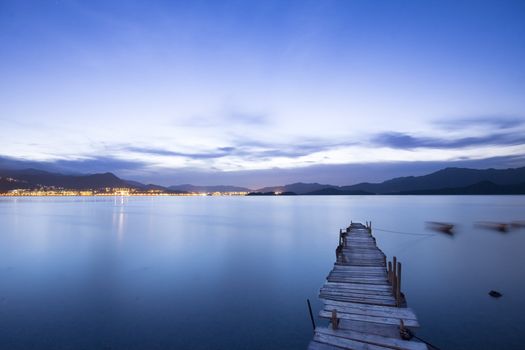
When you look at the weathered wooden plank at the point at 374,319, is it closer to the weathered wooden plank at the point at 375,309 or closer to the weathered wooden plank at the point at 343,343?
the weathered wooden plank at the point at 375,309

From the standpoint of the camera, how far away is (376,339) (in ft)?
35.3

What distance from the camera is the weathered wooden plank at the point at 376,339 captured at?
33.8 ft

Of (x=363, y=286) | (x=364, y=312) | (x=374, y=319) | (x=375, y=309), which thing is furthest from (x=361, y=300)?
(x=363, y=286)

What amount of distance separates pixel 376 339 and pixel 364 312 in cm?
214

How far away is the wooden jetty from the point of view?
10.7 meters

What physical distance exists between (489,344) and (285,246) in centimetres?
2626

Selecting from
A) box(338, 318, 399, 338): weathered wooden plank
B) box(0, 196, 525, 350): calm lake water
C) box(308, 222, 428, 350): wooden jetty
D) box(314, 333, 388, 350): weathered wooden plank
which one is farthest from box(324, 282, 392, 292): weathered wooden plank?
box(314, 333, 388, 350): weathered wooden plank

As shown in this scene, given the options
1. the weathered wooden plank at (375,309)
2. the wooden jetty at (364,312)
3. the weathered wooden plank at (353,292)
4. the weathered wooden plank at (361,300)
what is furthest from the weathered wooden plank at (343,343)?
the weathered wooden plank at (353,292)

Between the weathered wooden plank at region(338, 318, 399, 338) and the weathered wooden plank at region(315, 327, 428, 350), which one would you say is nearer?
the weathered wooden plank at region(315, 327, 428, 350)

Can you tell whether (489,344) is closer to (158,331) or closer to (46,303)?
(158,331)

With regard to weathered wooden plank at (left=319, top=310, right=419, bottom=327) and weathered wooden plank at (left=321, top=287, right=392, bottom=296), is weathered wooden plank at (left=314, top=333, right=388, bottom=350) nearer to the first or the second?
weathered wooden plank at (left=319, top=310, right=419, bottom=327)

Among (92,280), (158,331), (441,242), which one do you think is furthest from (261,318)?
(441,242)

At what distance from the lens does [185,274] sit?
25.4 metres

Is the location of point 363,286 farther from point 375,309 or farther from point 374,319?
point 374,319
